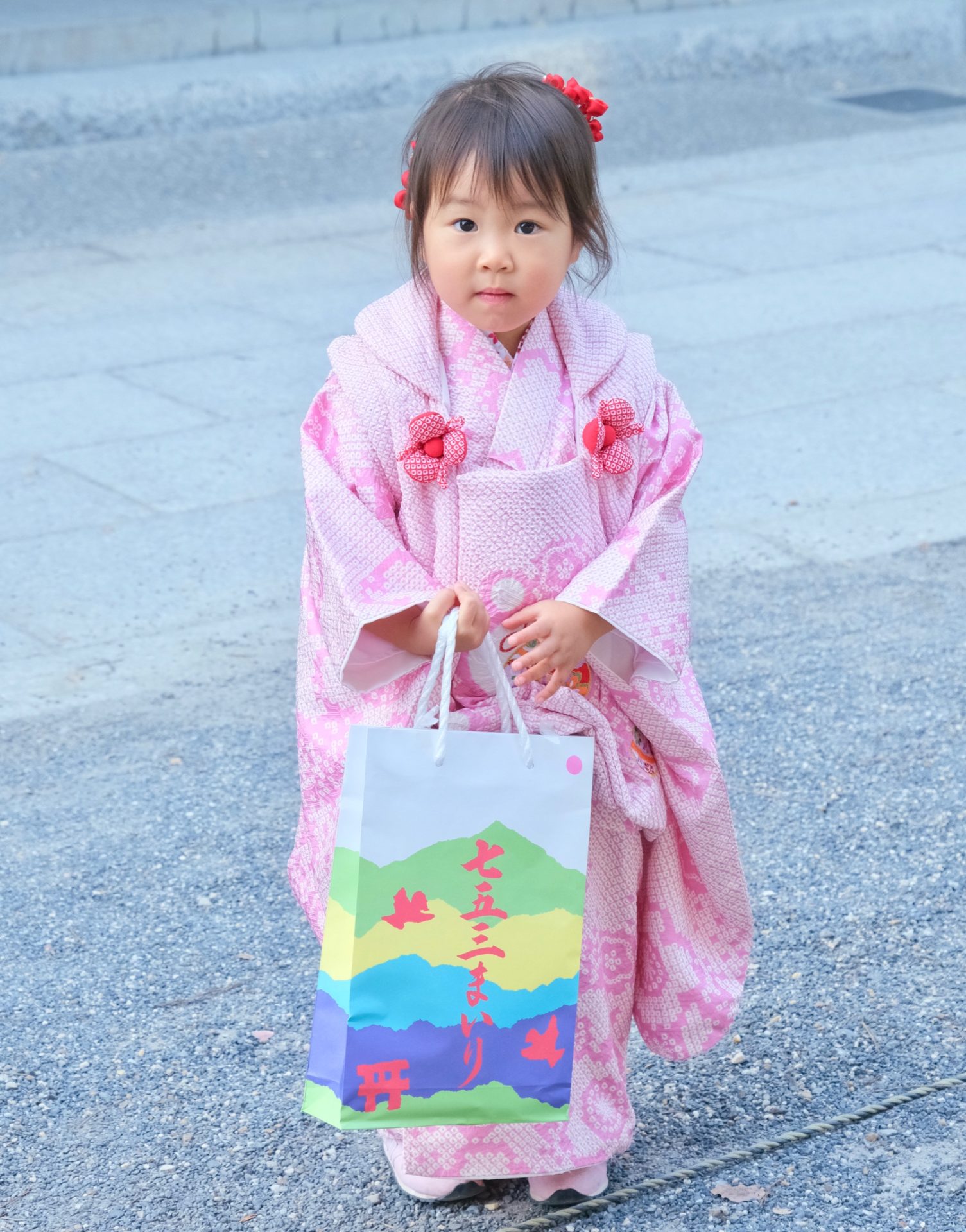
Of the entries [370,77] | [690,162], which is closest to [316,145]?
[370,77]

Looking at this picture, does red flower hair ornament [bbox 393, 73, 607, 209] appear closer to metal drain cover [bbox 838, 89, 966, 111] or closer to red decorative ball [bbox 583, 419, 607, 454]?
red decorative ball [bbox 583, 419, 607, 454]

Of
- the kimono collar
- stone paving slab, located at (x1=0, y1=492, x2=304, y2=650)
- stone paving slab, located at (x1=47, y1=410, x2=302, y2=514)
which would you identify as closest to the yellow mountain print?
the kimono collar

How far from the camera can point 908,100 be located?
1048 cm

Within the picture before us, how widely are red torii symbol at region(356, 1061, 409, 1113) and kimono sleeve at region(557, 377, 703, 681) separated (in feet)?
1.76

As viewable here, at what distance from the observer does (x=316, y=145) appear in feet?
30.1

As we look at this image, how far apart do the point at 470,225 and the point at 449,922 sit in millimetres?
769

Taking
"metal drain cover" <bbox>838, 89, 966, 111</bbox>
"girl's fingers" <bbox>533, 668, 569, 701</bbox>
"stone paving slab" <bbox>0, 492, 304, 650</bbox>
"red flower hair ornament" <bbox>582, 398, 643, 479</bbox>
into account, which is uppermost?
"red flower hair ornament" <bbox>582, 398, 643, 479</bbox>

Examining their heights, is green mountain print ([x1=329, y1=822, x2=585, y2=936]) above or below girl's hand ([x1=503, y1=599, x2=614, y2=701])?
below

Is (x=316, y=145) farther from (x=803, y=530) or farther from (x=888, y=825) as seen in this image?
(x=888, y=825)

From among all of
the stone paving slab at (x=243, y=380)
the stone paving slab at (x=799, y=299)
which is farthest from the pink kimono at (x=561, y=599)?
the stone paving slab at (x=799, y=299)

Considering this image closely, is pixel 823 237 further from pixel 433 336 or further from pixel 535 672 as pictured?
pixel 535 672

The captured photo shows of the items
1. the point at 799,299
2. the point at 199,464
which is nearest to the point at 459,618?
the point at 199,464

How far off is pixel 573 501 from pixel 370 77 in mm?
8858

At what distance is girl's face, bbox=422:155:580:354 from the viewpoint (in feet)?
5.96
